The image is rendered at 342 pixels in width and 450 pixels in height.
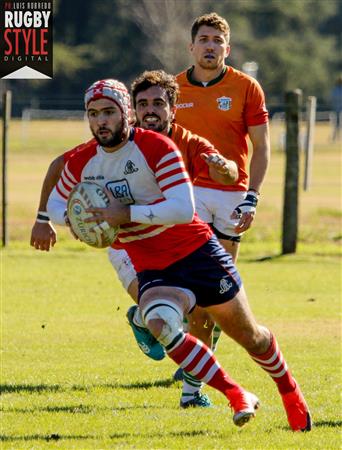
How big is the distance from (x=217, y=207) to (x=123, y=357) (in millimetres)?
1815

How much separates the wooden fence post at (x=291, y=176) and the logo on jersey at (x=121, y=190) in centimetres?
981

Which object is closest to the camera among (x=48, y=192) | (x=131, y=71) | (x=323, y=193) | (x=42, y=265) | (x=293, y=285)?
(x=48, y=192)

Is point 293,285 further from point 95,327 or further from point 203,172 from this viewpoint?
point 203,172

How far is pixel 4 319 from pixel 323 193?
16171 mm

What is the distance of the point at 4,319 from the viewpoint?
11469 mm

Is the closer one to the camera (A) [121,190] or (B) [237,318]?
(A) [121,190]

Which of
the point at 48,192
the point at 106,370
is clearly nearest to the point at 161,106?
the point at 48,192

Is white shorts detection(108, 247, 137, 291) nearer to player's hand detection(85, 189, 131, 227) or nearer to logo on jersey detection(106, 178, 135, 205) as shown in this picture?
logo on jersey detection(106, 178, 135, 205)

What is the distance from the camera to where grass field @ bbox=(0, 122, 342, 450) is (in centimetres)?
700

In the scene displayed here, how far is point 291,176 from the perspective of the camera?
16469mm

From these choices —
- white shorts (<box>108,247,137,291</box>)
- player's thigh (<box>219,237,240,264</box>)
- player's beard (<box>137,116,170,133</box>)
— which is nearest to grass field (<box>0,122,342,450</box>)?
white shorts (<box>108,247,137,291</box>)

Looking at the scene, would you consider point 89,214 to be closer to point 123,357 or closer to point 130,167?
point 130,167

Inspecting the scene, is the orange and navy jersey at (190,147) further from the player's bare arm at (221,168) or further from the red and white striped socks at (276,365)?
the red and white striped socks at (276,365)

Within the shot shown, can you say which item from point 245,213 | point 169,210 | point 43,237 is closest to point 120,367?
point 245,213
